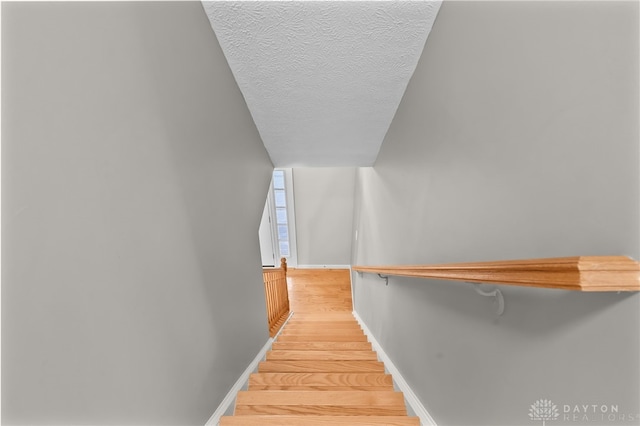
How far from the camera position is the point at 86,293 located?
0.78 m

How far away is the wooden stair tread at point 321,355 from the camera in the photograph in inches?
103

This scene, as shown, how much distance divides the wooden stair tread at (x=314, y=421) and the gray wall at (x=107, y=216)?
164 mm

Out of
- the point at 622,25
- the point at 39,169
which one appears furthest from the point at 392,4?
the point at 39,169

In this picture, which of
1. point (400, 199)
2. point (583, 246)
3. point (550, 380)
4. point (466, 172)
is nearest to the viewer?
point (583, 246)

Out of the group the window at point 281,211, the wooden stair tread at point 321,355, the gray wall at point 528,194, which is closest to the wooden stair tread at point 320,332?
the wooden stair tread at point 321,355

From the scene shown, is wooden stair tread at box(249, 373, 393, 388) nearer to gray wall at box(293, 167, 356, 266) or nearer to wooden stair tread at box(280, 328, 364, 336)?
wooden stair tread at box(280, 328, 364, 336)

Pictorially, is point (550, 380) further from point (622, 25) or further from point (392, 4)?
point (392, 4)

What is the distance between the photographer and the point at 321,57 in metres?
1.95

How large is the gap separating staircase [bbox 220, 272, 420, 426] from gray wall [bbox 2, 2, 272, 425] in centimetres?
28

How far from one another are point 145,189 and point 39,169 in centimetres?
38

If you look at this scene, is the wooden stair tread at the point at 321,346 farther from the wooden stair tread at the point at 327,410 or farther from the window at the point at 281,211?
the window at the point at 281,211

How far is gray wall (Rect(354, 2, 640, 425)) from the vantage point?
66 cm

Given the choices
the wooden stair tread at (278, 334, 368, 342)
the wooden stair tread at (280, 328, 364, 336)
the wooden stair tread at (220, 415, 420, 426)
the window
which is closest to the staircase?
the wooden stair tread at (220, 415, 420, 426)

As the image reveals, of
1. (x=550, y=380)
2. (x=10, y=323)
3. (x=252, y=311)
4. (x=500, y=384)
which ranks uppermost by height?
(x=10, y=323)
